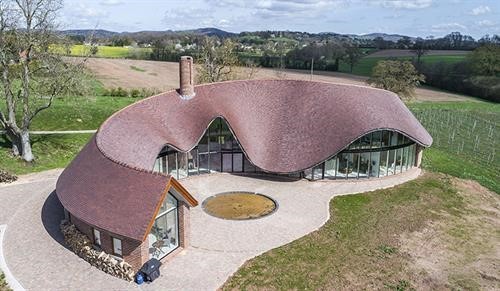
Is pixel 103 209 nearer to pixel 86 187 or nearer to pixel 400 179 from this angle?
pixel 86 187

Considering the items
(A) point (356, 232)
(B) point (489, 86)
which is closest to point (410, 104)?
(B) point (489, 86)

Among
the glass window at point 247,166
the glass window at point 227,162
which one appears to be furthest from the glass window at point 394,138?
the glass window at point 227,162

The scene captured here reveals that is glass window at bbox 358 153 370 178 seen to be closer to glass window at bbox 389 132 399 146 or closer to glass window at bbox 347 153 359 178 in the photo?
glass window at bbox 347 153 359 178

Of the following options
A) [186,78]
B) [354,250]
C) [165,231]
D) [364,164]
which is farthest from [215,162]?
[354,250]

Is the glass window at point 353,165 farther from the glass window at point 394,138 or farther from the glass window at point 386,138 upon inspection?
the glass window at point 394,138

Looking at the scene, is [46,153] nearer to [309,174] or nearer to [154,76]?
[309,174]

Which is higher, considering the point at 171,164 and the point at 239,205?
the point at 171,164
